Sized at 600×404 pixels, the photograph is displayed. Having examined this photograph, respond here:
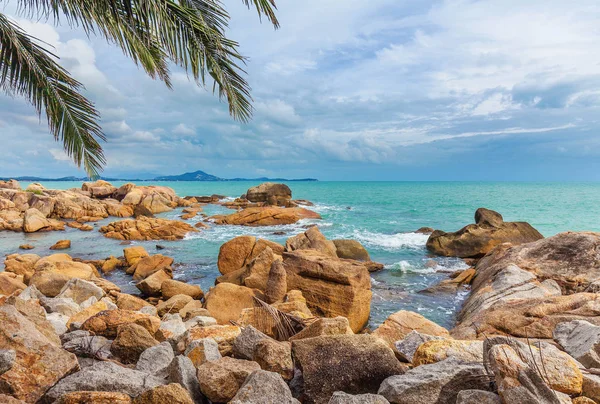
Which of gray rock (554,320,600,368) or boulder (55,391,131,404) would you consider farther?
gray rock (554,320,600,368)

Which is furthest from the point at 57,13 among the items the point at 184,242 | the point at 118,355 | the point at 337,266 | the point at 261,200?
the point at 261,200

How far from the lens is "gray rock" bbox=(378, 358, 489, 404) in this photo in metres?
2.75

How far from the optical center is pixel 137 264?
16.4 meters

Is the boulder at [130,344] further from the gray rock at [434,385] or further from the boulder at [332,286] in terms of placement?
the boulder at [332,286]

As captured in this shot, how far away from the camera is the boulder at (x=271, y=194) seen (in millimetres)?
46188

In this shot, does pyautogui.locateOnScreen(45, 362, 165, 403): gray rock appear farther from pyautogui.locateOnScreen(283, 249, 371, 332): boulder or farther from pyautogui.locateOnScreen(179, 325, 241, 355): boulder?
pyautogui.locateOnScreen(283, 249, 371, 332): boulder

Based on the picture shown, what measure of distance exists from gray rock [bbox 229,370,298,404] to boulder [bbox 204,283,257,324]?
672 centimetres

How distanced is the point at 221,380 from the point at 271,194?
44493 mm

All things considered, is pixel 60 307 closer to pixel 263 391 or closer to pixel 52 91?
pixel 52 91

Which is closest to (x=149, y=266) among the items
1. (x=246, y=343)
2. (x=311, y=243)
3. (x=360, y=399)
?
(x=311, y=243)

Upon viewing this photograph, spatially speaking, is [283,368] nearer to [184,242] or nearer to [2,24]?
[2,24]

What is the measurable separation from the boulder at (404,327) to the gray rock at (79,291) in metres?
7.73

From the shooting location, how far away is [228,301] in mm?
9820

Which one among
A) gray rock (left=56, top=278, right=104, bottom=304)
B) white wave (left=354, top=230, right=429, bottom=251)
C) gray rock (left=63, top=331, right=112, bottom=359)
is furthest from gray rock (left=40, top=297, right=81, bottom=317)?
white wave (left=354, top=230, right=429, bottom=251)
